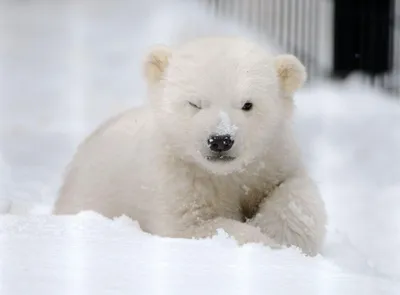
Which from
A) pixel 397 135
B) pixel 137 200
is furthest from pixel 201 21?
pixel 137 200

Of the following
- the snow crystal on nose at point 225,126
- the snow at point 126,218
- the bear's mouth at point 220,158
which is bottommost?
the snow at point 126,218

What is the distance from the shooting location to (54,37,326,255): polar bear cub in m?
4.17

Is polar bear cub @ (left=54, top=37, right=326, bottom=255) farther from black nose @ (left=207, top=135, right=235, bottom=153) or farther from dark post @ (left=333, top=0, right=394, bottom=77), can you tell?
dark post @ (left=333, top=0, right=394, bottom=77)

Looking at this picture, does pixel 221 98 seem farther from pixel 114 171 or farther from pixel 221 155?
pixel 114 171

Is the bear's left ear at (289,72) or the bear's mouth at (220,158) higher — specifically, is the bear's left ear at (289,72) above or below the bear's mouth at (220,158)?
above

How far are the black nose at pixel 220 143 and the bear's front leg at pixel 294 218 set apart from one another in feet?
1.64

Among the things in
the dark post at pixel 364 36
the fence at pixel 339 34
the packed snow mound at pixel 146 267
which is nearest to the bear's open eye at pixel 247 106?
the packed snow mound at pixel 146 267

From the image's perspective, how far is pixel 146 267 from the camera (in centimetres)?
306

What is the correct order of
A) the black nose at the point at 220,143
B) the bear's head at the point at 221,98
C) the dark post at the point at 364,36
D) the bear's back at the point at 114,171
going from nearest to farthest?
1. the black nose at the point at 220,143
2. the bear's head at the point at 221,98
3. the bear's back at the point at 114,171
4. the dark post at the point at 364,36

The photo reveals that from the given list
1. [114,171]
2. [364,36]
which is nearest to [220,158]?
[114,171]

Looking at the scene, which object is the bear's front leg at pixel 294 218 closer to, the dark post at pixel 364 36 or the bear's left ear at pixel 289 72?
the bear's left ear at pixel 289 72

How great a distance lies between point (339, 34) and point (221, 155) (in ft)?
27.3

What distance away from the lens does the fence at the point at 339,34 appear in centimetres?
1189

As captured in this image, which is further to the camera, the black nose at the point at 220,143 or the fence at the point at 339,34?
the fence at the point at 339,34
